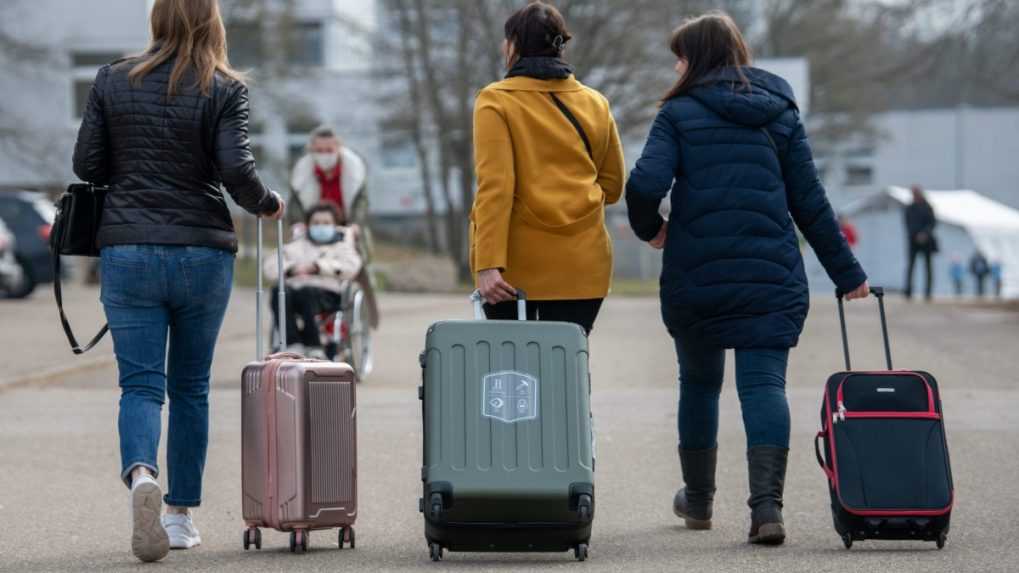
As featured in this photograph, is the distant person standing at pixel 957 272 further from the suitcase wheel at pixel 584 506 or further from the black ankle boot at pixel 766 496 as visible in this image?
the suitcase wheel at pixel 584 506

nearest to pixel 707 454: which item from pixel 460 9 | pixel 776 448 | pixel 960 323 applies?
pixel 776 448

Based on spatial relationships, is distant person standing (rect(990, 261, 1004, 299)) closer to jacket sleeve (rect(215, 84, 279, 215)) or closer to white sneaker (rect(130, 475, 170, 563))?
jacket sleeve (rect(215, 84, 279, 215))

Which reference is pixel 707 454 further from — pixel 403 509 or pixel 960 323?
pixel 960 323

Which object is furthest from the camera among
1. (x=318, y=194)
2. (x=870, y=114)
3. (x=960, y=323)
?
(x=870, y=114)

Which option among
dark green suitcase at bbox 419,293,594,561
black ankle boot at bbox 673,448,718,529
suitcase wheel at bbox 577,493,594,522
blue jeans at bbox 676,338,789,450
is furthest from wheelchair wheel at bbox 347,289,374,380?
suitcase wheel at bbox 577,493,594,522

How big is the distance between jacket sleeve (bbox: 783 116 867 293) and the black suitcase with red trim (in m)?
0.42

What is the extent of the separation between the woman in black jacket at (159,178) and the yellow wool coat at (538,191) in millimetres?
725

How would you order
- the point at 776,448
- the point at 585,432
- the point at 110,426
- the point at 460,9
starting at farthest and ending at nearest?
the point at 460,9, the point at 110,426, the point at 776,448, the point at 585,432

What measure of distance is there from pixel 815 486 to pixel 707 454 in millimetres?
1489

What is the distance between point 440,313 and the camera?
2458cm

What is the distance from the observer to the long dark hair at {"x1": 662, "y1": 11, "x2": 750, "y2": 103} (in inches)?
248

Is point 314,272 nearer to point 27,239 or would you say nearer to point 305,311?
point 305,311

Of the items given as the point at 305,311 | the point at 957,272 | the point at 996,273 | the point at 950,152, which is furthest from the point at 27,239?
the point at 950,152

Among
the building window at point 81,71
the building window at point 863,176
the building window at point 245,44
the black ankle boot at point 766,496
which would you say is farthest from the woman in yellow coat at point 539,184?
the building window at point 863,176
